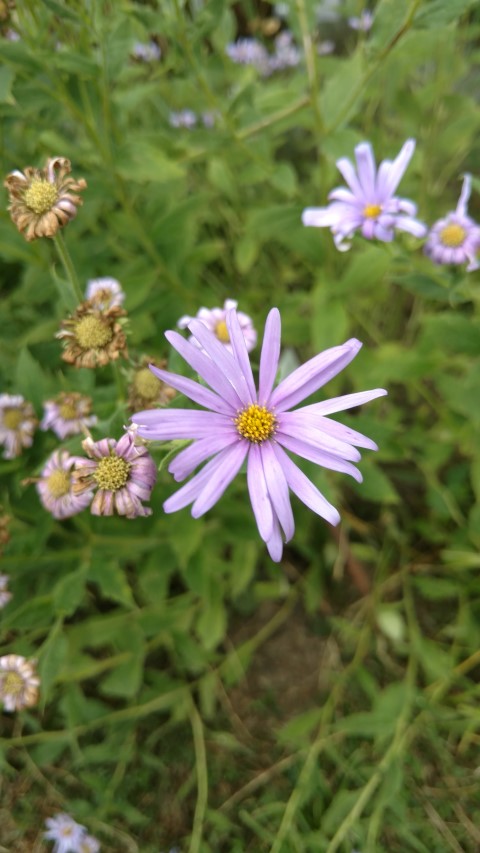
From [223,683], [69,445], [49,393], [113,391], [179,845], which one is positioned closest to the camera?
[69,445]

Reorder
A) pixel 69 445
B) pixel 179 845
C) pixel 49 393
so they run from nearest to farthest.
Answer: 1. pixel 69 445
2. pixel 49 393
3. pixel 179 845

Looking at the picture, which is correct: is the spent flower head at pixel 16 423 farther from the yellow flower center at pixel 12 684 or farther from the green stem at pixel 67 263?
the yellow flower center at pixel 12 684

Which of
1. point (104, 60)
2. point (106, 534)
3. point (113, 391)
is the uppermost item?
point (104, 60)

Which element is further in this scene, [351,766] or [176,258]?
[176,258]

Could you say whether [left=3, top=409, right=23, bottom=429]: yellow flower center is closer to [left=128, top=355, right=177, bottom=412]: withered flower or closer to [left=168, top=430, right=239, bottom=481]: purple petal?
[left=128, top=355, right=177, bottom=412]: withered flower

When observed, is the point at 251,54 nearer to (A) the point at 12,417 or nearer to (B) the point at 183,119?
(B) the point at 183,119

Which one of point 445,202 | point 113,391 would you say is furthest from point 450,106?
point 113,391

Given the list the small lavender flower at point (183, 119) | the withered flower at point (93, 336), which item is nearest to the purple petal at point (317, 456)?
the withered flower at point (93, 336)

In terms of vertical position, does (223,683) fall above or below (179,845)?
above

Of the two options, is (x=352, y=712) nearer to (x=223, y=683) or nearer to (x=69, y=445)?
(x=223, y=683)
